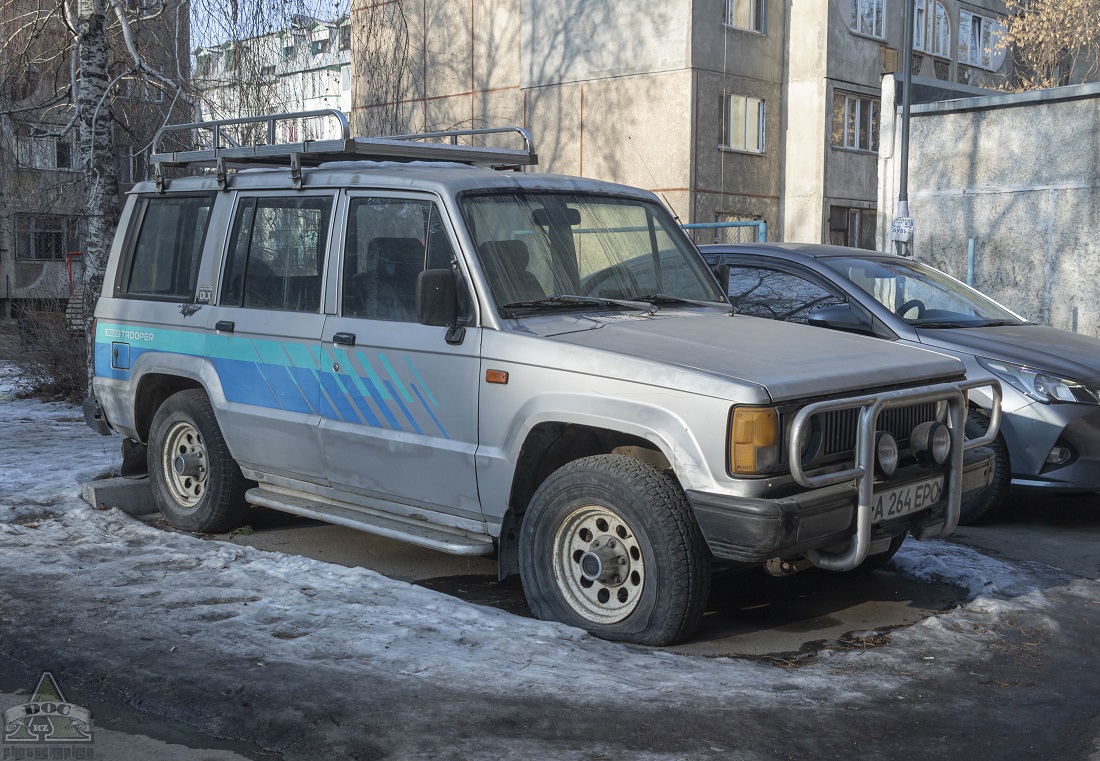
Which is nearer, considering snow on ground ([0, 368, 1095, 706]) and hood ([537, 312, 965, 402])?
snow on ground ([0, 368, 1095, 706])

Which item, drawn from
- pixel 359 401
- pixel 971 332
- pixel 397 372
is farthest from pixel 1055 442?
pixel 359 401

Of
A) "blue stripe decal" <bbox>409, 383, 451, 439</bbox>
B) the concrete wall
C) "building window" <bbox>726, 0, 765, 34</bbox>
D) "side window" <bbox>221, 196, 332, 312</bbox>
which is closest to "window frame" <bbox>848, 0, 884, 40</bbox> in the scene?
"building window" <bbox>726, 0, 765, 34</bbox>

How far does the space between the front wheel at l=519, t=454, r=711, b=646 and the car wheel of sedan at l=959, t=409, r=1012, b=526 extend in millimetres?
3030

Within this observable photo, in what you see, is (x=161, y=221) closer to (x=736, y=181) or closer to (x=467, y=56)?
(x=736, y=181)

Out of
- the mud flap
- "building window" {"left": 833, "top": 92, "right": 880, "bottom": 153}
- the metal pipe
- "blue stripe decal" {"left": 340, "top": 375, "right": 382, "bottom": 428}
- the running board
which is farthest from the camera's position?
"building window" {"left": 833, "top": 92, "right": 880, "bottom": 153}

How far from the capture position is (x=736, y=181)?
28.9 m

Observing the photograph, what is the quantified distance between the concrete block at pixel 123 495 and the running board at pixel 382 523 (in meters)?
1.17

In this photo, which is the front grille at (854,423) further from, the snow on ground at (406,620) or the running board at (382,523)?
the running board at (382,523)

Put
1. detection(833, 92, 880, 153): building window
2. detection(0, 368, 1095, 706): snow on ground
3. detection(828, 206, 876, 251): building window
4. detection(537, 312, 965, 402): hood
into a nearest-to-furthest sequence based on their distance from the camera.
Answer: detection(0, 368, 1095, 706): snow on ground, detection(537, 312, 965, 402): hood, detection(833, 92, 880, 153): building window, detection(828, 206, 876, 251): building window

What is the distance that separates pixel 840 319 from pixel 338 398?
327cm

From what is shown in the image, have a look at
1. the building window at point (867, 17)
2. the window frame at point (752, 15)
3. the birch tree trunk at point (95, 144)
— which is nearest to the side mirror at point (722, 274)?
the birch tree trunk at point (95, 144)

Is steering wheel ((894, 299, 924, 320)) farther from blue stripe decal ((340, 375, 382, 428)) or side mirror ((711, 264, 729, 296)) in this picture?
blue stripe decal ((340, 375, 382, 428))

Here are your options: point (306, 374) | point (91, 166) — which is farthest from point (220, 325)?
point (91, 166)

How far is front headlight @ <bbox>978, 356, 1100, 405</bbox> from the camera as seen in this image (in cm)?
720
